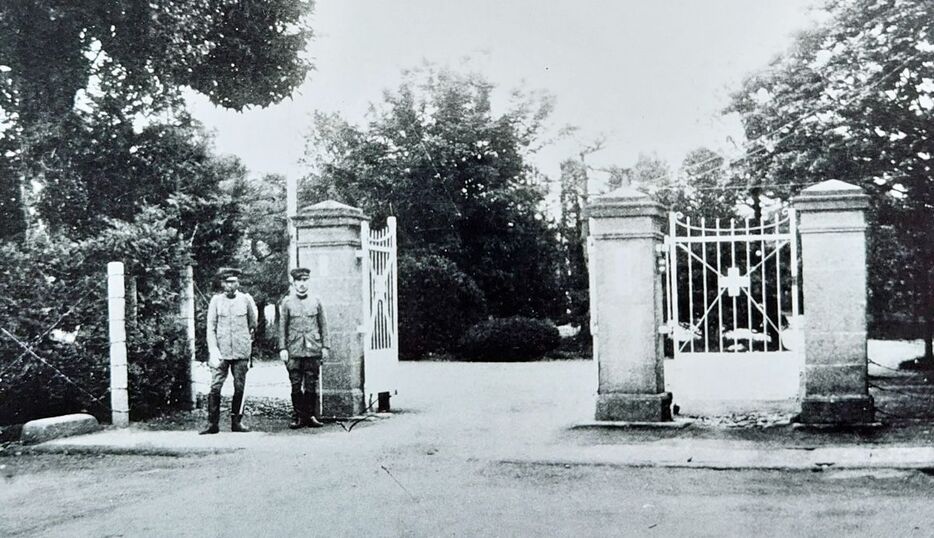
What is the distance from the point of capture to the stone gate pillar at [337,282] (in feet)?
29.5

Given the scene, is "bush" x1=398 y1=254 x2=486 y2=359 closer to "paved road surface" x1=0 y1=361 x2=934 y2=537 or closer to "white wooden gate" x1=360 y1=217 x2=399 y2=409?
"white wooden gate" x1=360 y1=217 x2=399 y2=409

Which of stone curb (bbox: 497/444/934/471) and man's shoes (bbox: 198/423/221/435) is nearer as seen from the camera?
stone curb (bbox: 497/444/934/471)

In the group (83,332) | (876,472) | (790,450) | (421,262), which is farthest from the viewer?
(421,262)

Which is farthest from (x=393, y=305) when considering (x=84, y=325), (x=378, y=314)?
(x=84, y=325)

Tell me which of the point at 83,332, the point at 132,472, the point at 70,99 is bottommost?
the point at 132,472

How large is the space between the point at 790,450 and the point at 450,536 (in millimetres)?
3307

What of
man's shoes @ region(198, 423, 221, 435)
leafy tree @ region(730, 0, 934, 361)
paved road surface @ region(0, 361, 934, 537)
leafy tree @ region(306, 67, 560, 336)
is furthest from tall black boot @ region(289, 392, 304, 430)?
leafy tree @ region(730, 0, 934, 361)

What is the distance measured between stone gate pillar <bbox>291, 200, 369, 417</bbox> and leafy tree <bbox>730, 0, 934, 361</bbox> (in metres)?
5.58

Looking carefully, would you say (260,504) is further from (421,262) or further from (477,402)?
(421,262)

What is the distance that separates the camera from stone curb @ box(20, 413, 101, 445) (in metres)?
7.89

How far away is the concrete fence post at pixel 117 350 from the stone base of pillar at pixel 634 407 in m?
4.77

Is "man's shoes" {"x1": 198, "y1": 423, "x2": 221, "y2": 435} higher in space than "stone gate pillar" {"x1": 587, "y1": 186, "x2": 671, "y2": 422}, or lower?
lower

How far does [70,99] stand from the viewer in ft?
33.5

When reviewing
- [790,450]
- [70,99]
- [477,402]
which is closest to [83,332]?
[70,99]
